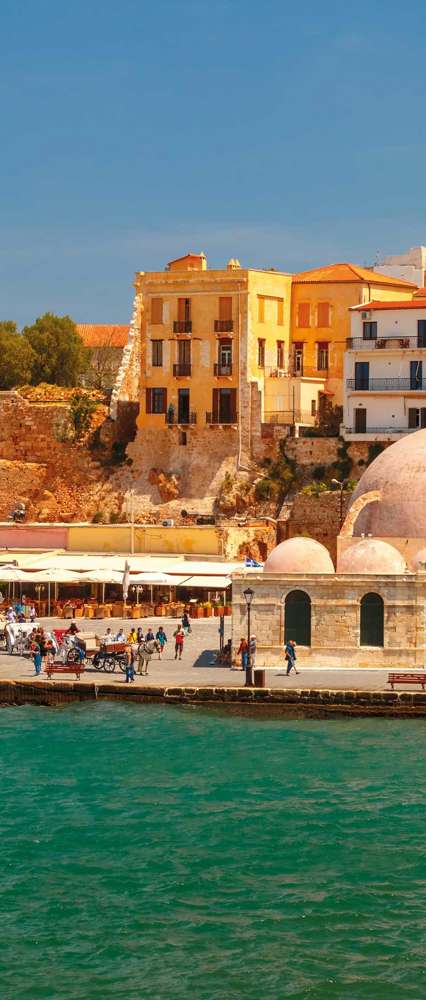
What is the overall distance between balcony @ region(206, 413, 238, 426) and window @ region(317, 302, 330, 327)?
16.6ft

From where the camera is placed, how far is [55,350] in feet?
240

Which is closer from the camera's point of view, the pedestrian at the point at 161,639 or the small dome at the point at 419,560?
the small dome at the point at 419,560

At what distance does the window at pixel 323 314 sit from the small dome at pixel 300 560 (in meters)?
24.3

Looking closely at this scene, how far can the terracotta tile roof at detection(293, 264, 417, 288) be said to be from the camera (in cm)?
6166

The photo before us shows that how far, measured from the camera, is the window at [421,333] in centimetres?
5744

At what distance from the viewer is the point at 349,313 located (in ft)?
199

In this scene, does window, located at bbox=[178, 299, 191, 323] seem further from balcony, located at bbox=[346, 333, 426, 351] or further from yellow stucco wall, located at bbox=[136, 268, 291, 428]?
balcony, located at bbox=[346, 333, 426, 351]

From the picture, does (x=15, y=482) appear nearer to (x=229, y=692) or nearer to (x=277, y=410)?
(x=277, y=410)

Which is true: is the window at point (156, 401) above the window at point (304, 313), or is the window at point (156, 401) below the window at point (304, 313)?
below

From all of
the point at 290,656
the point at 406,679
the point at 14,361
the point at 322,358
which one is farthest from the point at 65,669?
the point at 14,361

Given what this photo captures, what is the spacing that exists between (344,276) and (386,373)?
19.2ft

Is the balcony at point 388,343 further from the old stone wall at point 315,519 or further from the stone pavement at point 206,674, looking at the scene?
the stone pavement at point 206,674

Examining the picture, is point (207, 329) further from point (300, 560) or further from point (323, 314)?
point (300, 560)

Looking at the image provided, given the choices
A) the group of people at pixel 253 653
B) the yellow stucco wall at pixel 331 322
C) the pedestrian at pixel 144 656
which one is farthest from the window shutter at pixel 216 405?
the group of people at pixel 253 653
